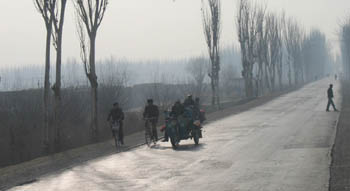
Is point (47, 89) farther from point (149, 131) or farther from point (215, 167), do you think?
point (215, 167)

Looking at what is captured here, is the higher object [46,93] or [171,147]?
[46,93]

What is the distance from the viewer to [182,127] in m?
18.5

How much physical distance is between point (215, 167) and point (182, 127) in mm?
5809

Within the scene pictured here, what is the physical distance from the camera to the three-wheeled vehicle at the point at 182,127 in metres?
17.8

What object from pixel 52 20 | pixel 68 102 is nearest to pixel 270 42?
pixel 68 102

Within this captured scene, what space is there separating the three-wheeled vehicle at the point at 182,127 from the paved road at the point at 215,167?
37 cm

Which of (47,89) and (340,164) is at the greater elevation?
(47,89)

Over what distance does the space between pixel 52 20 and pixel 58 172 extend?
9425 mm

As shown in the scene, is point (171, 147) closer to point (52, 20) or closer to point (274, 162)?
point (274, 162)

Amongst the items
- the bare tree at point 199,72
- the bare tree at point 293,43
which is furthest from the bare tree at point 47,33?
the bare tree at point 293,43

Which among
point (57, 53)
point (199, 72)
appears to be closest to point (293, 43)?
point (199, 72)

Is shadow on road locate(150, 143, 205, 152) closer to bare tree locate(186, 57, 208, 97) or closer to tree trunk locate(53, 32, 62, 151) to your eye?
tree trunk locate(53, 32, 62, 151)

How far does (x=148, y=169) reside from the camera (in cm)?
1309

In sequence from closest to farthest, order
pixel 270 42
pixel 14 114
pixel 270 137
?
pixel 270 137
pixel 14 114
pixel 270 42
